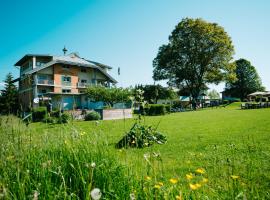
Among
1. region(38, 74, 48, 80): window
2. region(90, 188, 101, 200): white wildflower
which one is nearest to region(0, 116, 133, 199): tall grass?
region(90, 188, 101, 200): white wildflower

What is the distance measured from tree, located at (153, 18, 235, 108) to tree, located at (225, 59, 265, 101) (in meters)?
34.7

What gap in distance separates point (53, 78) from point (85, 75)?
7.09 m

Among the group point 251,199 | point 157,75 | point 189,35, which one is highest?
point 189,35

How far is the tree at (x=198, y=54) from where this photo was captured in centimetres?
4628

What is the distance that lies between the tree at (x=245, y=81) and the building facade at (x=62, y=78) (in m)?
51.6

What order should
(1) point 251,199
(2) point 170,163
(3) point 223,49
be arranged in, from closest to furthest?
(1) point 251,199 → (2) point 170,163 → (3) point 223,49

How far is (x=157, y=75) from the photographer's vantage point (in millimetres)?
52031

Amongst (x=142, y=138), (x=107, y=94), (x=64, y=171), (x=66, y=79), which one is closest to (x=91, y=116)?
(x=107, y=94)

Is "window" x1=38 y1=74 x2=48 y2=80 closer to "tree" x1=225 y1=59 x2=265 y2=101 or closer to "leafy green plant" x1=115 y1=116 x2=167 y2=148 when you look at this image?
"leafy green plant" x1=115 y1=116 x2=167 y2=148

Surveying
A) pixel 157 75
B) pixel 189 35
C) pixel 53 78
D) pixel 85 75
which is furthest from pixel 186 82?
pixel 53 78

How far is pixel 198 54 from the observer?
154ft

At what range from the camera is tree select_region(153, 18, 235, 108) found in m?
46.3

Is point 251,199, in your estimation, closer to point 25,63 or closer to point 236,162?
point 236,162

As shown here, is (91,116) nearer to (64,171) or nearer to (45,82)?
(64,171)
